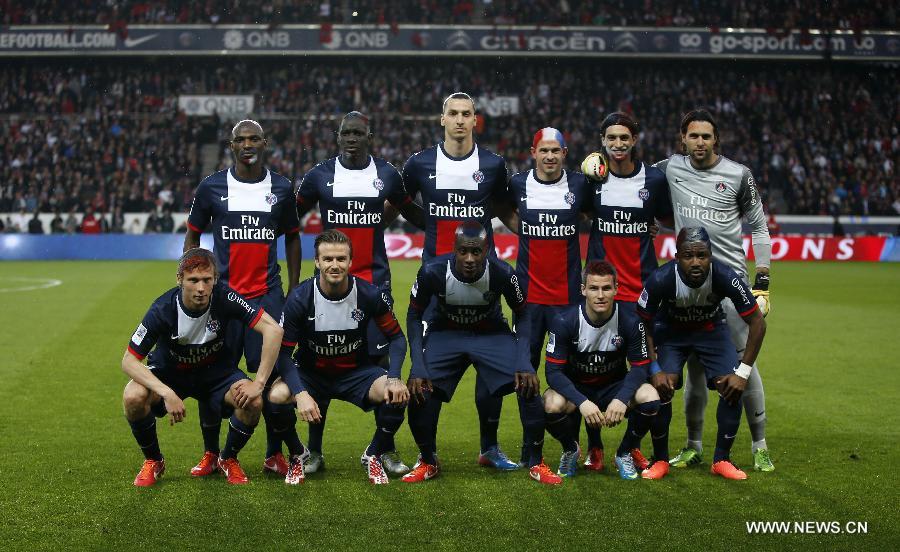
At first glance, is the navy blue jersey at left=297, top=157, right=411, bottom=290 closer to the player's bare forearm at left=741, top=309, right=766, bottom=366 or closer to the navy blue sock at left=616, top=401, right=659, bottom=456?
the navy blue sock at left=616, top=401, right=659, bottom=456

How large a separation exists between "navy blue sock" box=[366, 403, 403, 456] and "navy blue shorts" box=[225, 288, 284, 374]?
920 mm

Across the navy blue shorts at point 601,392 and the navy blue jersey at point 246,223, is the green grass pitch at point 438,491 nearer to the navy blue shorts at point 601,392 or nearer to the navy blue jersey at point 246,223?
the navy blue shorts at point 601,392

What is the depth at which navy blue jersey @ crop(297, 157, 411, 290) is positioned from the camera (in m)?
7.02

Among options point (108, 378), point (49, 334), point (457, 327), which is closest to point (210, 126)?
point (49, 334)

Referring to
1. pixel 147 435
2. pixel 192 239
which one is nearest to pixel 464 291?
pixel 192 239

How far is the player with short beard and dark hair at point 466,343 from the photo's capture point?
6.29m

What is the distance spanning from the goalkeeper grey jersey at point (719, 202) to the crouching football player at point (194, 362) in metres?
2.83

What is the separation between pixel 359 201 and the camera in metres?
7.02

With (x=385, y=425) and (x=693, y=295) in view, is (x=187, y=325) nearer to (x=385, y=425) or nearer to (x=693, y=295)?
(x=385, y=425)

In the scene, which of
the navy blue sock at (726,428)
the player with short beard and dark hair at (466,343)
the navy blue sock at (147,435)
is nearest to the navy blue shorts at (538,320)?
the player with short beard and dark hair at (466,343)

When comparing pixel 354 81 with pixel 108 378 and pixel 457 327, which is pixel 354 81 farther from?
pixel 457 327

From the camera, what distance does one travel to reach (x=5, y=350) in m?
11.6

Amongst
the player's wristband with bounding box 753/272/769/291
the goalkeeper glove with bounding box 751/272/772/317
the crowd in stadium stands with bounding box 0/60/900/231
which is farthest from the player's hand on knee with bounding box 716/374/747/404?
the crowd in stadium stands with bounding box 0/60/900/231

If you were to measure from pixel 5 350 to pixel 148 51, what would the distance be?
26838mm
